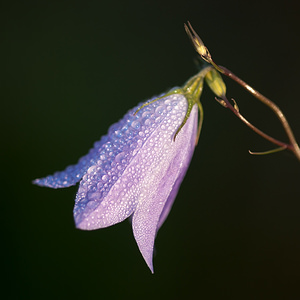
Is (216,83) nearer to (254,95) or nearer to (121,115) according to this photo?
(254,95)

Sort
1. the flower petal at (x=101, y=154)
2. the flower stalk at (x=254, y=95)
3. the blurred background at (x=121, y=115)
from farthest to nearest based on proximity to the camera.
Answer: the blurred background at (x=121, y=115) < the flower petal at (x=101, y=154) < the flower stalk at (x=254, y=95)

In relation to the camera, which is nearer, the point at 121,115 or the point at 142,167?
the point at 142,167

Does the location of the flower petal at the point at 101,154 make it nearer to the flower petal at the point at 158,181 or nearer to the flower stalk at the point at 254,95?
the flower petal at the point at 158,181

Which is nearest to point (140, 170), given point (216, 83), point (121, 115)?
point (216, 83)

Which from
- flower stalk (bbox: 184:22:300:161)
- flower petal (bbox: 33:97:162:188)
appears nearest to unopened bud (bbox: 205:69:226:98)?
flower stalk (bbox: 184:22:300:161)

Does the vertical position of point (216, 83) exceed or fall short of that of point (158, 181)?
it exceeds it

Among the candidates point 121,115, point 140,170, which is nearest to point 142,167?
point 140,170

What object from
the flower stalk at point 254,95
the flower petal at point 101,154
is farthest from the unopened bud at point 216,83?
the flower petal at point 101,154

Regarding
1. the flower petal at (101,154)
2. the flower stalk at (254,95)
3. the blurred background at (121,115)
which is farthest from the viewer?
the blurred background at (121,115)

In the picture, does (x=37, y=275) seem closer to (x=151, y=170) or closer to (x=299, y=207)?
(x=299, y=207)

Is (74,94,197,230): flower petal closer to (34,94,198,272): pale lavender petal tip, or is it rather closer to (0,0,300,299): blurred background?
(34,94,198,272): pale lavender petal tip
